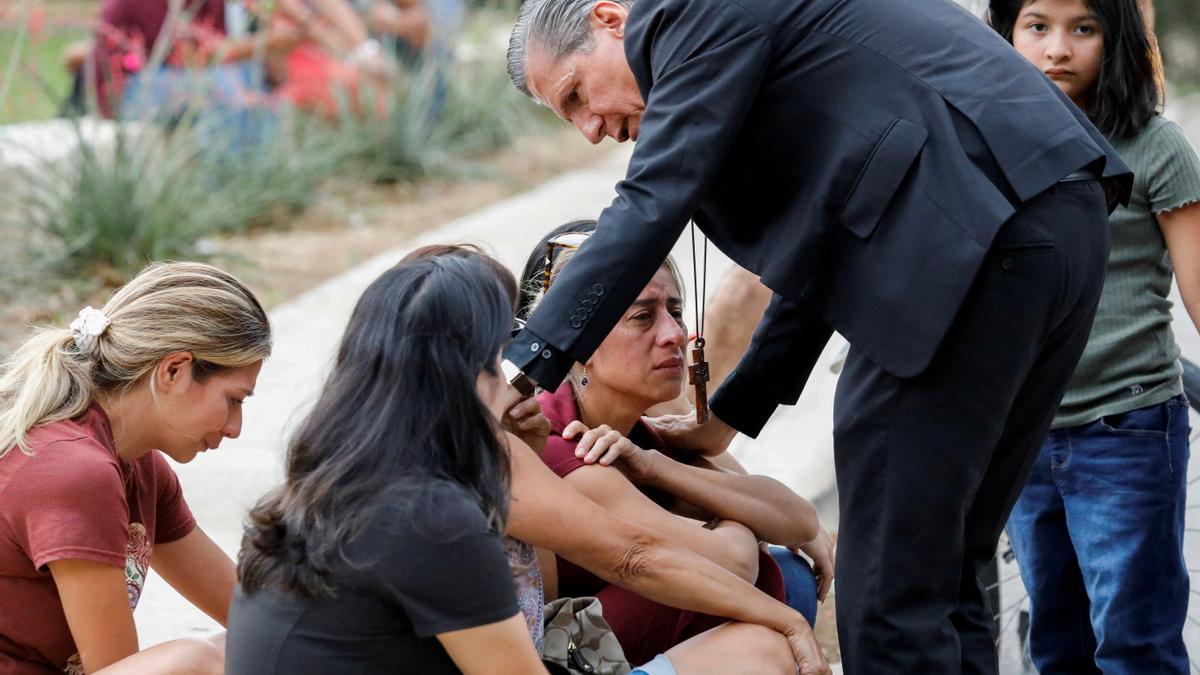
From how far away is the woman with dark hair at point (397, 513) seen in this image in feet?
6.30

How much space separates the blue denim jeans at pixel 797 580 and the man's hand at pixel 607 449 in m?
0.45

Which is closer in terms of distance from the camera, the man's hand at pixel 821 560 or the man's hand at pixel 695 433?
the man's hand at pixel 695 433

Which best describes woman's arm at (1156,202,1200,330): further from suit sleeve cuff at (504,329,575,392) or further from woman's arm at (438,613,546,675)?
woman's arm at (438,613,546,675)

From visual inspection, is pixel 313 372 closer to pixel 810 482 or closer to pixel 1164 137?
pixel 810 482

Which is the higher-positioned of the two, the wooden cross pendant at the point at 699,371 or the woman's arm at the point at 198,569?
the wooden cross pendant at the point at 699,371

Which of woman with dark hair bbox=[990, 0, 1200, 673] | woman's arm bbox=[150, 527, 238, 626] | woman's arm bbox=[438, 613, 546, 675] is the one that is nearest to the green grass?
woman's arm bbox=[150, 527, 238, 626]

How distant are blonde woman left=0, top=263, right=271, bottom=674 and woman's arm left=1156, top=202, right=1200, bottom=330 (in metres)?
1.74

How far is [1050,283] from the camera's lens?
2232mm

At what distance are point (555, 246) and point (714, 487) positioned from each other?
0.57 metres

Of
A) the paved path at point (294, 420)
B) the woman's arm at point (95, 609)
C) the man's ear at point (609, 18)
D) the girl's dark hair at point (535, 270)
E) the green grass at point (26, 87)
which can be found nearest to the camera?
the woman's arm at point (95, 609)

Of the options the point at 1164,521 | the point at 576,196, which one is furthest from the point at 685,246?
the point at 1164,521

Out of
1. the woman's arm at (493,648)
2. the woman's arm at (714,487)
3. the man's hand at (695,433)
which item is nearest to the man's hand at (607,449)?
the woman's arm at (714,487)

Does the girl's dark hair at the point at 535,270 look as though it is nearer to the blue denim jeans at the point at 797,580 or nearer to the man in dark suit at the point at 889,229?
the man in dark suit at the point at 889,229

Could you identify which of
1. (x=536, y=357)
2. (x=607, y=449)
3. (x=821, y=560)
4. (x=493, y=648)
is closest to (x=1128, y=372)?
(x=821, y=560)
